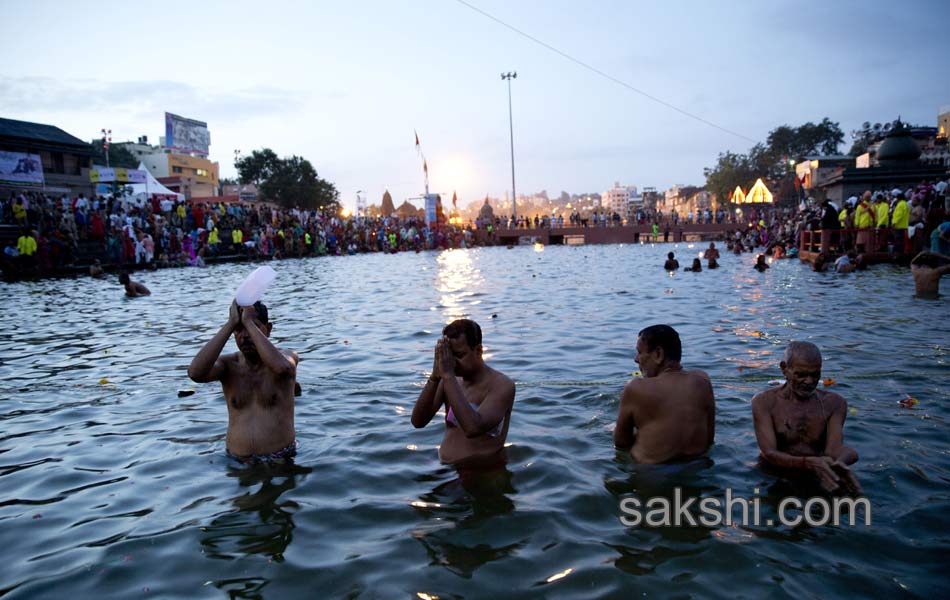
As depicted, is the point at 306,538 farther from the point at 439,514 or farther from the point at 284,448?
the point at 284,448

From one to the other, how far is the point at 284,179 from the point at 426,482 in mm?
72978

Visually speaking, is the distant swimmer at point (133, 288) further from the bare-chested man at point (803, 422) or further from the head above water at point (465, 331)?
the bare-chested man at point (803, 422)

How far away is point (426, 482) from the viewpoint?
4.51m

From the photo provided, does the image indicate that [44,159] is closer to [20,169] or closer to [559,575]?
[20,169]

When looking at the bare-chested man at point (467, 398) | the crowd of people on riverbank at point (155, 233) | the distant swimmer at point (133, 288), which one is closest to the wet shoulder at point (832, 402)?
the bare-chested man at point (467, 398)

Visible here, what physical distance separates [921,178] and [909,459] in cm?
2376

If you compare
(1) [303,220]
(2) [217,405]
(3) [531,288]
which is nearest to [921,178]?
(3) [531,288]

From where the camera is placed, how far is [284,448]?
192 inches

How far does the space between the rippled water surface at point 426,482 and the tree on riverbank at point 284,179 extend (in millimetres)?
64481

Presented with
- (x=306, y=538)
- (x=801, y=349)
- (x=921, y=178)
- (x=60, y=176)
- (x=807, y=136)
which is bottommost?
(x=306, y=538)

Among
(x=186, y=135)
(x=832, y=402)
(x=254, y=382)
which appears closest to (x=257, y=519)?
(x=254, y=382)

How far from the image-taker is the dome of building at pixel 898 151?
24438mm

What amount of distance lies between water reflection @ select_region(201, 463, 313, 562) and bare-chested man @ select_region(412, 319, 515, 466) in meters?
1.03

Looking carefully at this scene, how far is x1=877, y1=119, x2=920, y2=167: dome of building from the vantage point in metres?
24.4
